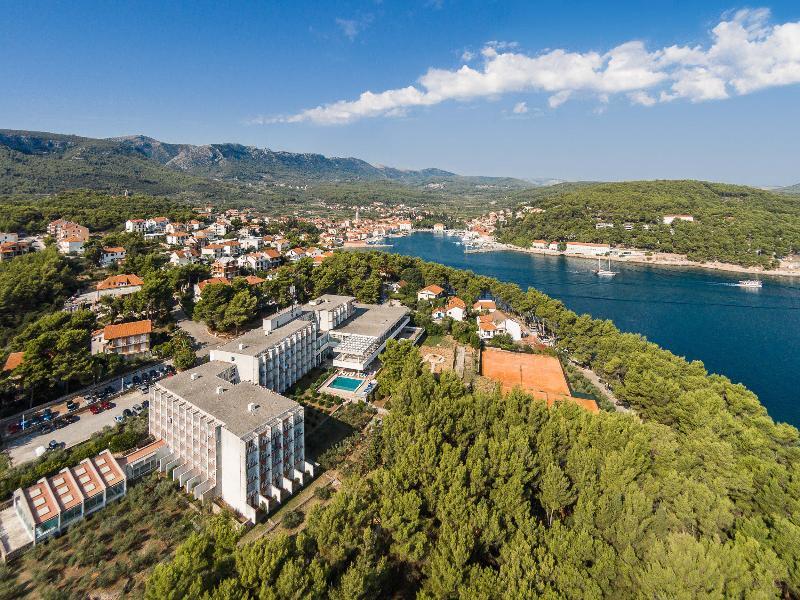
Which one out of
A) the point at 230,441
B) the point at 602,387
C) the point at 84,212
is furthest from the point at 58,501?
the point at 84,212

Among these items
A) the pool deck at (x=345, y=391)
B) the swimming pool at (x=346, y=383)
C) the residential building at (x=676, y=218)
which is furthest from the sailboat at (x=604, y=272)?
the swimming pool at (x=346, y=383)

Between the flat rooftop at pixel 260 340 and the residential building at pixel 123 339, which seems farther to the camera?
the residential building at pixel 123 339

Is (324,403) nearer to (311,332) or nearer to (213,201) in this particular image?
(311,332)

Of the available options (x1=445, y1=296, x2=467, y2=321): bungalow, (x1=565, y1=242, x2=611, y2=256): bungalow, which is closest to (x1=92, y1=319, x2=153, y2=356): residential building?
(x1=445, y1=296, x2=467, y2=321): bungalow

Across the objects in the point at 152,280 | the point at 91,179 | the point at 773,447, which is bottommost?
the point at 773,447

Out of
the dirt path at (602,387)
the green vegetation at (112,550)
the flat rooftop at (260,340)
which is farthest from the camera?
the dirt path at (602,387)

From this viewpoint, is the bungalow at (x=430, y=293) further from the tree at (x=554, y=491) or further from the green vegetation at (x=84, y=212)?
the green vegetation at (x=84, y=212)

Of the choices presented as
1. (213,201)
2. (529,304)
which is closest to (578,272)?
(529,304)
